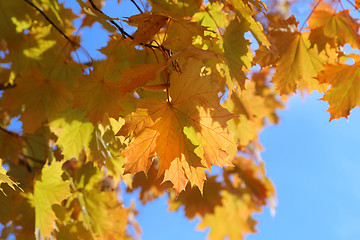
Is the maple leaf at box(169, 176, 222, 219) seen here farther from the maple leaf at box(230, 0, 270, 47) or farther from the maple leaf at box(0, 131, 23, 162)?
the maple leaf at box(230, 0, 270, 47)

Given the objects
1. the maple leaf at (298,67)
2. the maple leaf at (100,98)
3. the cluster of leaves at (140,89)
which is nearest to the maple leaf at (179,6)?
the cluster of leaves at (140,89)

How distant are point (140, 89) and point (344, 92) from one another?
87 cm

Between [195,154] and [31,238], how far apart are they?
1.11m

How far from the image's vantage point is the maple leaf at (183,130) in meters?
1.16

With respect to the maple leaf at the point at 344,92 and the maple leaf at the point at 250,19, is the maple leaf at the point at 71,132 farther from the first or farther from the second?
the maple leaf at the point at 344,92

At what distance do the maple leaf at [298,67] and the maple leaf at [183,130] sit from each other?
2.21ft

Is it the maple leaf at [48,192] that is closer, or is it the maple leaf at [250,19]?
the maple leaf at [250,19]

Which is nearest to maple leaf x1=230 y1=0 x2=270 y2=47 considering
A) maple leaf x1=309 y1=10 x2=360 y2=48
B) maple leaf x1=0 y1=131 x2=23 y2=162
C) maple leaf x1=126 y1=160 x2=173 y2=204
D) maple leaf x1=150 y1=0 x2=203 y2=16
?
maple leaf x1=150 y1=0 x2=203 y2=16

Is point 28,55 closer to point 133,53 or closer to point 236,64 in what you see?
point 133,53

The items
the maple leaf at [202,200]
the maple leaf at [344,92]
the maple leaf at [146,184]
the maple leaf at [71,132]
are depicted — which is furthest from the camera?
the maple leaf at [202,200]

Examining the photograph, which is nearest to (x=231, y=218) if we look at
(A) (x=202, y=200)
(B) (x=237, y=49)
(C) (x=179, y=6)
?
(A) (x=202, y=200)

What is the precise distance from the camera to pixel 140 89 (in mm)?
1412

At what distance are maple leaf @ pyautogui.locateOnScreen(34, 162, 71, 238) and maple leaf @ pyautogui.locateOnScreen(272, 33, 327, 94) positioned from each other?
3.77 feet

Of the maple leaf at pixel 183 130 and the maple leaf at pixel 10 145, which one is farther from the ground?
the maple leaf at pixel 10 145
